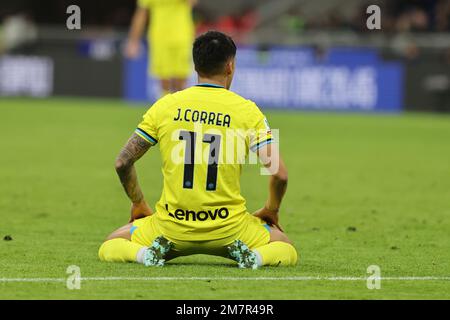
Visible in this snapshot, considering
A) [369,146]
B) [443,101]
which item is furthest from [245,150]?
[443,101]

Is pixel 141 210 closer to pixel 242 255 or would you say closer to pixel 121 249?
pixel 121 249

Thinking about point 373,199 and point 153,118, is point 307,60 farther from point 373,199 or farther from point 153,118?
point 153,118

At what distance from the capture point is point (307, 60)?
27.0 meters

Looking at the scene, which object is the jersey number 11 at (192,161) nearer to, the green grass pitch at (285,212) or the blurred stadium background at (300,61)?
the green grass pitch at (285,212)

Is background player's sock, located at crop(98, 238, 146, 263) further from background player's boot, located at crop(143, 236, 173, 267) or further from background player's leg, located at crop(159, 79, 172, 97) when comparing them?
background player's leg, located at crop(159, 79, 172, 97)

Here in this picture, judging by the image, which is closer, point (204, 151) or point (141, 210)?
point (204, 151)

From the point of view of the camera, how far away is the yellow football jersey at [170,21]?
18.5m

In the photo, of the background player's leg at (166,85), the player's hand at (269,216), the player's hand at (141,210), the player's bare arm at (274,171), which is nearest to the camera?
the player's bare arm at (274,171)

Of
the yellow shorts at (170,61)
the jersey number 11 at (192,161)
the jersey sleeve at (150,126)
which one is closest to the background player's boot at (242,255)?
the jersey number 11 at (192,161)

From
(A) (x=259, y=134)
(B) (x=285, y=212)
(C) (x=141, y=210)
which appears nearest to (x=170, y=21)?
(B) (x=285, y=212)

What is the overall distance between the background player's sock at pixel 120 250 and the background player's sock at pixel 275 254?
0.77 m

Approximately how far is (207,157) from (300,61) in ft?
65.9

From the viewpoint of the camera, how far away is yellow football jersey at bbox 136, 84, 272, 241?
282 inches

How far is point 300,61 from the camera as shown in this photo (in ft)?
88.7
